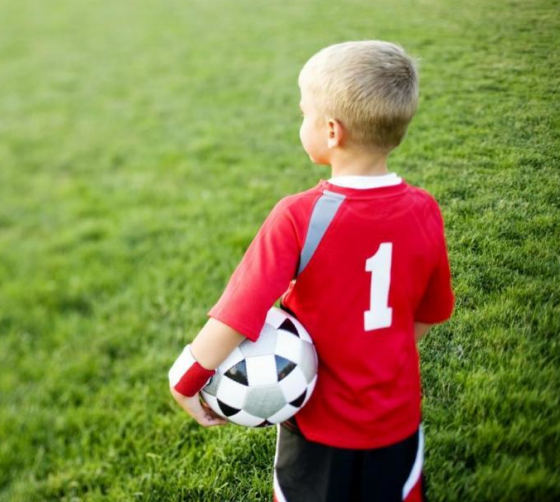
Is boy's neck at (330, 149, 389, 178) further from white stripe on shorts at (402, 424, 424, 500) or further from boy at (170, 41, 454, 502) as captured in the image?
white stripe on shorts at (402, 424, 424, 500)

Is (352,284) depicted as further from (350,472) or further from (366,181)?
(350,472)

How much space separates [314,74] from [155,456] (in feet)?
7.58

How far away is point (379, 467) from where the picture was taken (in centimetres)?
191

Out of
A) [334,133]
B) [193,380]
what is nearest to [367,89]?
[334,133]

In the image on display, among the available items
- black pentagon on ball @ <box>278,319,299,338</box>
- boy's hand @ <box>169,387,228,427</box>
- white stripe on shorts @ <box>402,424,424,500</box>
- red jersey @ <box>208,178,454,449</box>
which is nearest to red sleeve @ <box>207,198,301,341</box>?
red jersey @ <box>208,178,454,449</box>

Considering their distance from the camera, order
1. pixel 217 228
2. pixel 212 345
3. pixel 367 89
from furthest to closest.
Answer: pixel 217 228
pixel 212 345
pixel 367 89

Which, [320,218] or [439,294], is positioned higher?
[320,218]

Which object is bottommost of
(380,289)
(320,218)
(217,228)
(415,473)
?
(217,228)

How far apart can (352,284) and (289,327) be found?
0.93ft

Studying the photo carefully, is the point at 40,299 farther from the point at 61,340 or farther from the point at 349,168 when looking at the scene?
the point at 349,168

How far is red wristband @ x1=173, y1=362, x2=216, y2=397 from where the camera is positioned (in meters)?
1.93

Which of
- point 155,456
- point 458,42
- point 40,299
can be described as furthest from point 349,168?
point 40,299

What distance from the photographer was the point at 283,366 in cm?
193

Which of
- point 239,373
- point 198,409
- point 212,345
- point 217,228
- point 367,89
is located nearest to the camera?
point 367,89
